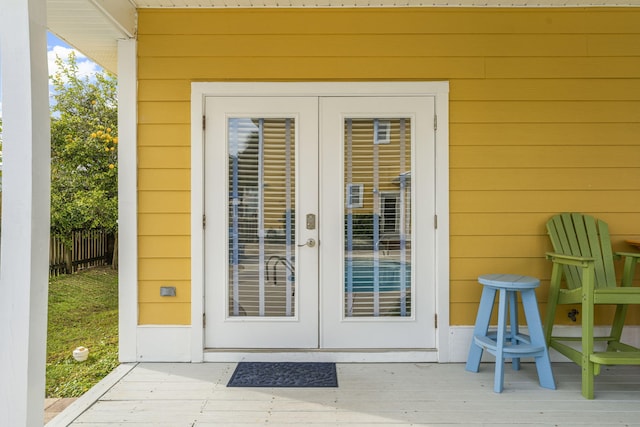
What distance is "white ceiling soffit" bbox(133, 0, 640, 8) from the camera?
10.2ft

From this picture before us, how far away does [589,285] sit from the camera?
2.57 metres

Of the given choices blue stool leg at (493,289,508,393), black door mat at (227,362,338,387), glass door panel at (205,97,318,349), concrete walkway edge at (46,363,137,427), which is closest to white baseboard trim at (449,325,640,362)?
blue stool leg at (493,289,508,393)

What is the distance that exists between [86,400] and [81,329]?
2.90m

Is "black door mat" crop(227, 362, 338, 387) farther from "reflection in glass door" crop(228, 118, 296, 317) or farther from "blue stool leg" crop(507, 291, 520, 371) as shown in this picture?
"blue stool leg" crop(507, 291, 520, 371)

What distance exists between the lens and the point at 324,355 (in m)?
3.17

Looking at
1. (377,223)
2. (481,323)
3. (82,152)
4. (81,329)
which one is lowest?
(81,329)

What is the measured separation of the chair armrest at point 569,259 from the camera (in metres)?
2.55

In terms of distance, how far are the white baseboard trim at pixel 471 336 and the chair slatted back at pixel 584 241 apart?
486 mm

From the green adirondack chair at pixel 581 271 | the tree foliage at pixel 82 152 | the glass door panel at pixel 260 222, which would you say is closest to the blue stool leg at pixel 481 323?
the green adirondack chair at pixel 581 271

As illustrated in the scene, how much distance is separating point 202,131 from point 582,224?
2.92 meters

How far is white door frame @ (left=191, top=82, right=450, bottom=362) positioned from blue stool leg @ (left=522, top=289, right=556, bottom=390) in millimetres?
598

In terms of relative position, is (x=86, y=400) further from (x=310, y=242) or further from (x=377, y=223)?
(x=377, y=223)

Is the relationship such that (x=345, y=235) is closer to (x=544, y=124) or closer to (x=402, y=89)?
(x=402, y=89)

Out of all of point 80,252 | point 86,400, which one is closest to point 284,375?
point 86,400
